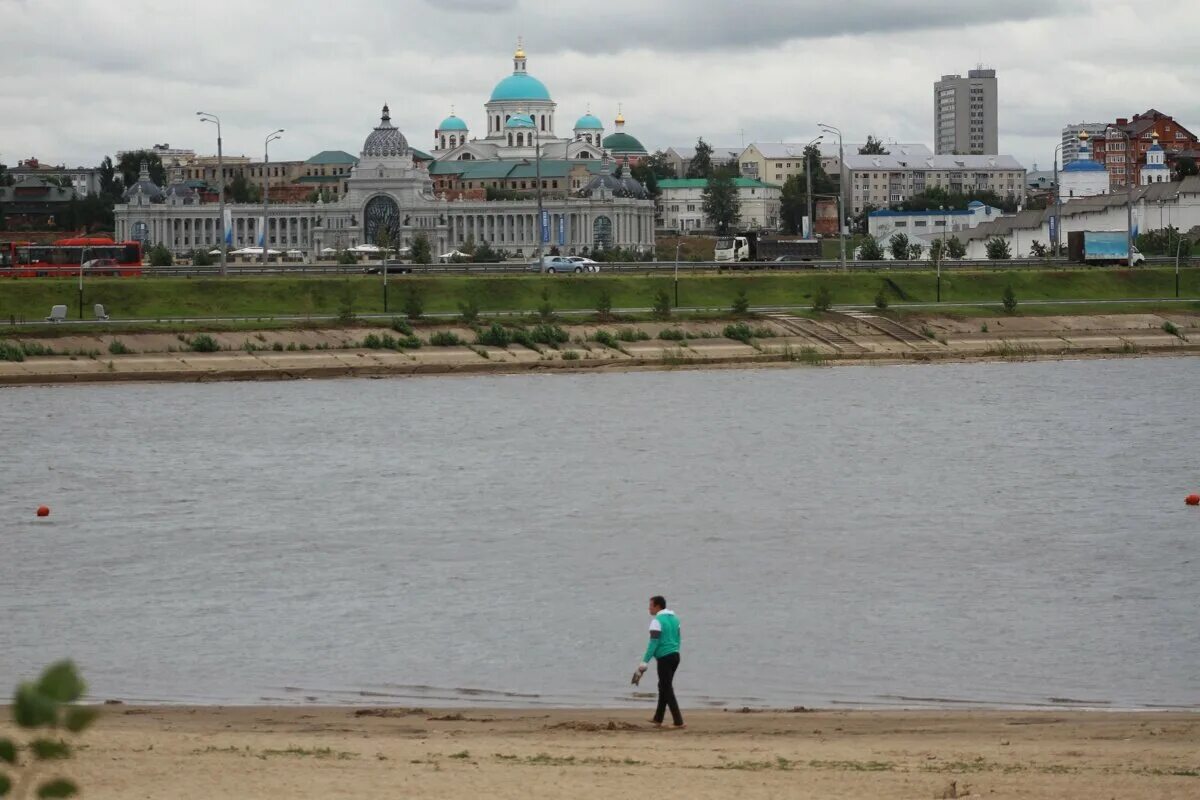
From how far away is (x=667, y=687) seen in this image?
61.2 feet

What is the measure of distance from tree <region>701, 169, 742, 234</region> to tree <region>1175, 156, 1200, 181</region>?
4272 centimetres

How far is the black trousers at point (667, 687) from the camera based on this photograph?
18.7 meters

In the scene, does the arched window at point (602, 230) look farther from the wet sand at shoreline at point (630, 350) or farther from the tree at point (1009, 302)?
the wet sand at shoreline at point (630, 350)

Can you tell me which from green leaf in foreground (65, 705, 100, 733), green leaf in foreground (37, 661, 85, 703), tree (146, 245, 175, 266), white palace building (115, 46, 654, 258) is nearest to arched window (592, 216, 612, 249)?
white palace building (115, 46, 654, 258)

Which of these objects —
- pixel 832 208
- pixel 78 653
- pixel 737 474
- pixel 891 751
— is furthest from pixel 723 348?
pixel 832 208

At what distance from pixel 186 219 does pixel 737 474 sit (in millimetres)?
143430

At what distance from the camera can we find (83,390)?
198 feet

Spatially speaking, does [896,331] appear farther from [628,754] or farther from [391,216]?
[391,216]

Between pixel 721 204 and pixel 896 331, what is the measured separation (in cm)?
11709

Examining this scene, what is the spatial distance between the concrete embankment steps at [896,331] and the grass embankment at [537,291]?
11.4ft

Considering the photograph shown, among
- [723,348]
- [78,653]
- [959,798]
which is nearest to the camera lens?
[959,798]

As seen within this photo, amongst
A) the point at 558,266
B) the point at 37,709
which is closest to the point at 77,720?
the point at 37,709

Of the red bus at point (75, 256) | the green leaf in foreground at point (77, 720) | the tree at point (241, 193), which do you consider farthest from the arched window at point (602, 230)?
the green leaf in foreground at point (77, 720)

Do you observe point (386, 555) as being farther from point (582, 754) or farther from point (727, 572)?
point (582, 754)
